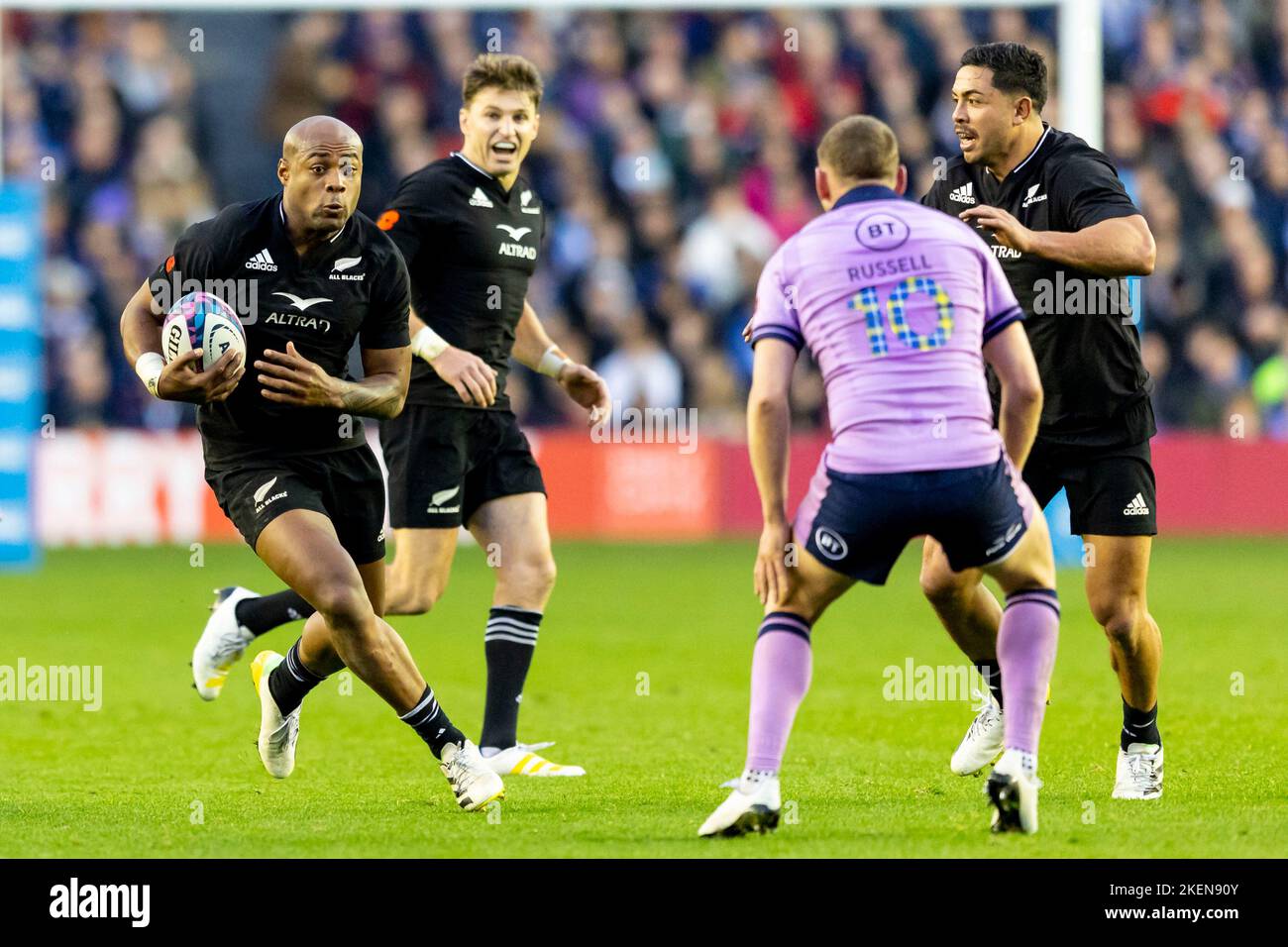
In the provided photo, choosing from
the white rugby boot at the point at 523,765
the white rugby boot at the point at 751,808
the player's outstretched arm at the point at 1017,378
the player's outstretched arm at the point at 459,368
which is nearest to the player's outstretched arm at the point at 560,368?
the player's outstretched arm at the point at 459,368

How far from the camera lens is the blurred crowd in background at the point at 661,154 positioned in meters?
21.3

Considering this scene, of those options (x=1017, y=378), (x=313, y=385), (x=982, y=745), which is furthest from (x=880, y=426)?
(x=982, y=745)

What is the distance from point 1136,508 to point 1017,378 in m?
1.32

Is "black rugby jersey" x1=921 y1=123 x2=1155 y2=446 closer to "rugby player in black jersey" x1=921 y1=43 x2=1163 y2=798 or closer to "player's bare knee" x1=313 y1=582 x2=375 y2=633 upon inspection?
"rugby player in black jersey" x1=921 y1=43 x2=1163 y2=798

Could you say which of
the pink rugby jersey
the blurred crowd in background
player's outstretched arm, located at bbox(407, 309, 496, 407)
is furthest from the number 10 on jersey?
the blurred crowd in background

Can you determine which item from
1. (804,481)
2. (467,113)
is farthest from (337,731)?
(804,481)

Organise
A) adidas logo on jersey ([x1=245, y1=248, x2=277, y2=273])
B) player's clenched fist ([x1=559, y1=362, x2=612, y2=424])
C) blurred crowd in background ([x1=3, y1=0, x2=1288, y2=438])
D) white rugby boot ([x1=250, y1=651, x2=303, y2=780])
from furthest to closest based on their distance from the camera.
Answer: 1. blurred crowd in background ([x1=3, y1=0, x2=1288, y2=438])
2. player's clenched fist ([x1=559, y1=362, x2=612, y2=424])
3. white rugby boot ([x1=250, y1=651, x2=303, y2=780])
4. adidas logo on jersey ([x1=245, y1=248, x2=277, y2=273])

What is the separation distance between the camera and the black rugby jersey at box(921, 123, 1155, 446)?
7441 mm

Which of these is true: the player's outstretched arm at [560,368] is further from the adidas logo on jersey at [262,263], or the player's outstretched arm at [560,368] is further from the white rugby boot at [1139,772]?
the white rugby boot at [1139,772]

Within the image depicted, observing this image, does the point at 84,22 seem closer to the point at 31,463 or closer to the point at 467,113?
the point at 31,463

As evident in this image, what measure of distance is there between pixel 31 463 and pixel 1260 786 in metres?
12.1

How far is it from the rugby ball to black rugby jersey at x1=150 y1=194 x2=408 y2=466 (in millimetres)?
194

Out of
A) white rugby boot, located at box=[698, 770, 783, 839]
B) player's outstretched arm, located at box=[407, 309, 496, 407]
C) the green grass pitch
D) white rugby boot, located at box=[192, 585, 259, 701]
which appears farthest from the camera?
white rugby boot, located at box=[192, 585, 259, 701]

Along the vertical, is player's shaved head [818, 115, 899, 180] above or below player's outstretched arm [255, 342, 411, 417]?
above
